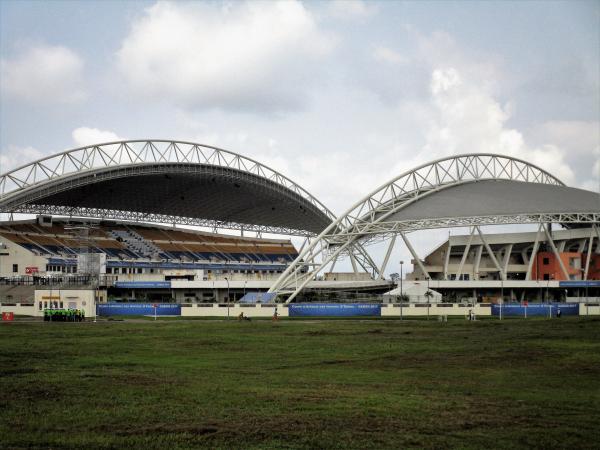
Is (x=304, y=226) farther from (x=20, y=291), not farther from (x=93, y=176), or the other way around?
(x=20, y=291)

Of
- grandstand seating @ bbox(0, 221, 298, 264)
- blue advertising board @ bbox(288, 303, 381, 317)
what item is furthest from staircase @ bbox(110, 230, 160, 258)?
blue advertising board @ bbox(288, 303, 381, 317)

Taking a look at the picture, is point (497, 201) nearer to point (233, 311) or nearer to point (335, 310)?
point (335, 310)

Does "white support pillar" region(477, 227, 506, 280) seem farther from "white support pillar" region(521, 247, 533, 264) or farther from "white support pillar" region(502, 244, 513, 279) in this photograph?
"white support pillar" region(521, 247, 533, 264)

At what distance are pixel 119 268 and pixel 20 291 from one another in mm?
29270

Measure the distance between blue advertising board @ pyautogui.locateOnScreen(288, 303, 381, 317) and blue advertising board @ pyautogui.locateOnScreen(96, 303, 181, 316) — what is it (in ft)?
40.0

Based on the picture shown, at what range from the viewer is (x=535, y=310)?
71562mm

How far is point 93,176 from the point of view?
309 feet

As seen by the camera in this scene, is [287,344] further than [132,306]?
No

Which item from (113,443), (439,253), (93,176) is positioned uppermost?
(93,176)

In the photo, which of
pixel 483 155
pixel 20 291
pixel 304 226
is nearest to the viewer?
pixel 20 291

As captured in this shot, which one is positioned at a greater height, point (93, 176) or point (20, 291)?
point (93, 176)

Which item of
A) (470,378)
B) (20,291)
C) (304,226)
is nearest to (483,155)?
(304,226)

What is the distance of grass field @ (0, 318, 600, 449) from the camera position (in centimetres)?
1727

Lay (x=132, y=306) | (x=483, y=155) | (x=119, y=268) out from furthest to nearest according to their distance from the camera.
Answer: (x=119, y=268), (x=483, y=155), (x=132, y=306)
